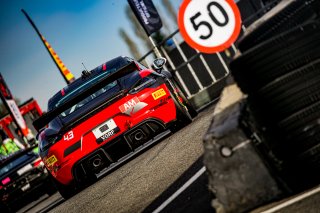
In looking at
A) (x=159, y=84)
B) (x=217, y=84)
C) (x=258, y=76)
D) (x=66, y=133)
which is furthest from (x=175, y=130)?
(x=258, y=76)

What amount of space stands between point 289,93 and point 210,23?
1.42 metres

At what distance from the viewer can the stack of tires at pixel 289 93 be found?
3295 millimetres

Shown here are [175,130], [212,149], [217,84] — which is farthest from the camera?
[217,84]

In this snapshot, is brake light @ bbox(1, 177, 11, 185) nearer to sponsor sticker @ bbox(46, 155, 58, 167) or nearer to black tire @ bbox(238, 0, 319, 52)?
sponsor sticker @ bbox(46, 155, 58, 167)

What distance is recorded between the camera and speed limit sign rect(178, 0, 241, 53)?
448 centimetres

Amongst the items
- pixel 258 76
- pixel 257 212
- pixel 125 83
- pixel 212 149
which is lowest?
pixel 257 212

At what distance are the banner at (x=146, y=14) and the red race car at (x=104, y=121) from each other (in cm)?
639

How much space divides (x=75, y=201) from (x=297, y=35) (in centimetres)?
462

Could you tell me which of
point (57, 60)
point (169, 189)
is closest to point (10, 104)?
point (57, 60)

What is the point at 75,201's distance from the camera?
23.1 ft

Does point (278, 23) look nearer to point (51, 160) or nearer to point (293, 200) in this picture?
point (293, 200)

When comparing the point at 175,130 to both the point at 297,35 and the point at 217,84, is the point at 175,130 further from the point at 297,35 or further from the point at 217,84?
the point at 297,35

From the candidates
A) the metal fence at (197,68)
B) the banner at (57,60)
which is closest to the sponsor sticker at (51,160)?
the metal fence at (197,68)

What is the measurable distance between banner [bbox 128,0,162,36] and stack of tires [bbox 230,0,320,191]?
34.2 ft
